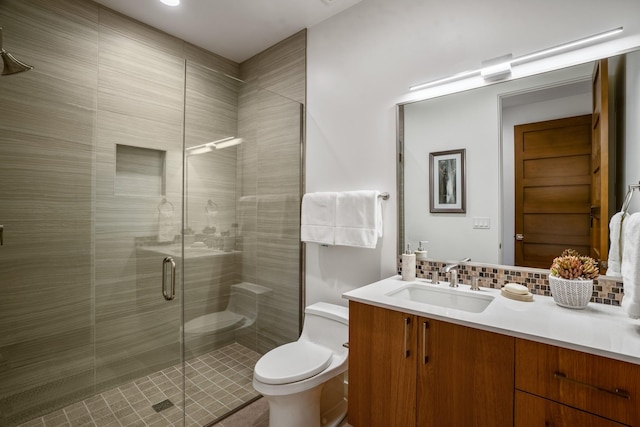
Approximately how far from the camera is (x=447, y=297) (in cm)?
157

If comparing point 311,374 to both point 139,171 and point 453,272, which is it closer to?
point 453,272

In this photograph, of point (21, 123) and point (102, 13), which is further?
point (102, 13)

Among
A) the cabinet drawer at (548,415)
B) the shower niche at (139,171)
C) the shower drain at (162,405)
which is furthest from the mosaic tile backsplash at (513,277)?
the shower niche at (139,171)

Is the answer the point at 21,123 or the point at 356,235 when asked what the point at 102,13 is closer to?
the point at 21,123

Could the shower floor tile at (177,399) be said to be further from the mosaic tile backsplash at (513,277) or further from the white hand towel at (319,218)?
the mosaic tile backsplash at (513,277)

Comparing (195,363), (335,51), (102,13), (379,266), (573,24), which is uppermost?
(102,13)

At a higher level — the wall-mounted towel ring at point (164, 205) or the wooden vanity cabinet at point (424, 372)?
the wall-mounted towel ring at point (164, 205)

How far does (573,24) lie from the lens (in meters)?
1.35

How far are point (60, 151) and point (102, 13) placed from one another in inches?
38.8

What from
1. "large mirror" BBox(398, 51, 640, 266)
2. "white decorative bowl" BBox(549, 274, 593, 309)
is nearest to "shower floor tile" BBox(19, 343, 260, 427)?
"large mirror" BBox(398, 51, 640, 266)

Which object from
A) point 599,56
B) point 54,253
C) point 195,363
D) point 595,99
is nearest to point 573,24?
point 599,56

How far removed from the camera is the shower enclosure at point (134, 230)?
175 centimetres

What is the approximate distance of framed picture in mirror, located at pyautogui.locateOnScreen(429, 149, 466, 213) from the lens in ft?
5.45

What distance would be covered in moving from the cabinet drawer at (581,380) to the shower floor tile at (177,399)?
5.38 ft
